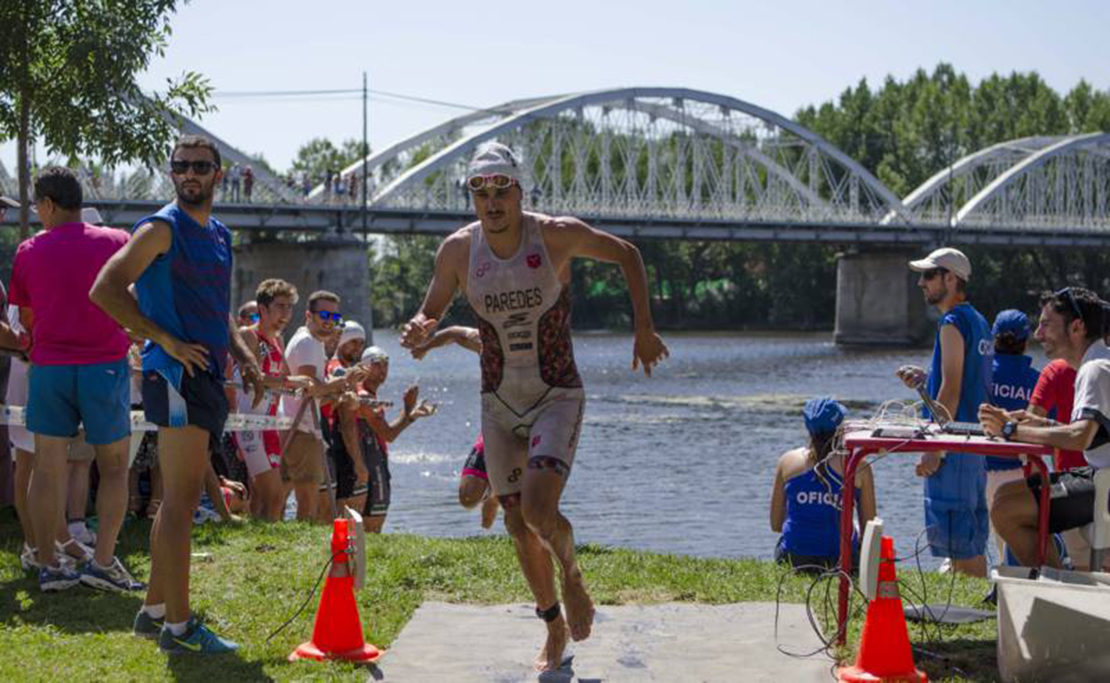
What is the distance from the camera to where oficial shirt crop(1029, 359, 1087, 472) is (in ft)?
25.2

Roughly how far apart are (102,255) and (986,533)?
16.4ft

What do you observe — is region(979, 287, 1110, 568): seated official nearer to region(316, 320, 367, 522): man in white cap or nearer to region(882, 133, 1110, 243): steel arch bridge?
region(316, 320, 367, 522): man in white cap

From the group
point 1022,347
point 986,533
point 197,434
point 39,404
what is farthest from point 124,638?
point 1022,347

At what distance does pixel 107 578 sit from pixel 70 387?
37.7 inches

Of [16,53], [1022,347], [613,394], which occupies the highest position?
[16,53]

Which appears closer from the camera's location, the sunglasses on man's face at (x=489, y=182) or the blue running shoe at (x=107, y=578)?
the sunglasses on man's face at (x=489, y=182)

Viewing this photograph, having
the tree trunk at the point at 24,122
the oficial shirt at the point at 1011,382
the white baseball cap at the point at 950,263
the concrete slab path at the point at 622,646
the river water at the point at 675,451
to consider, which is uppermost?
the tree trunk at the point at 24,122

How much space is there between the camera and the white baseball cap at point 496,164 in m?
6.44

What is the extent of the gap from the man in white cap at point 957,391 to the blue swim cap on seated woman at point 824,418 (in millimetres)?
578

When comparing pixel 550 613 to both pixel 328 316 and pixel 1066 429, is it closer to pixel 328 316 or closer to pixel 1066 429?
pixel 1066 429

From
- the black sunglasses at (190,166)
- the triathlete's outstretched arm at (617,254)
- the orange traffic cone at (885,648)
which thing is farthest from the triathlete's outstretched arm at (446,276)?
the orange traffic cone at (885,648)

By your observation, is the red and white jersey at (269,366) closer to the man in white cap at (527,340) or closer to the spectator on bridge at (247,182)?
the man in white cap at (527,340)

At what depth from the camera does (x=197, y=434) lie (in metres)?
6.39

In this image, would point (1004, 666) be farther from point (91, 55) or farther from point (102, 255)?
point (91, 55)
